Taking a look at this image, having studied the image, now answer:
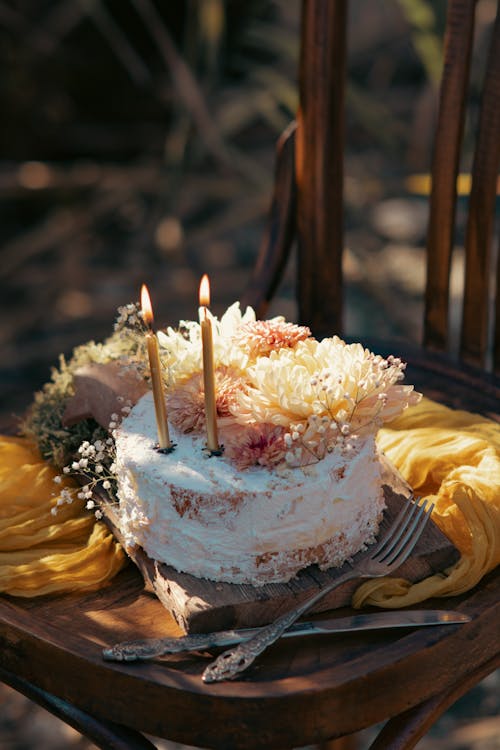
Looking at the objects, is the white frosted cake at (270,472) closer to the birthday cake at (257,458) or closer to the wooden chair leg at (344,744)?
the birthday cake at (257,458)

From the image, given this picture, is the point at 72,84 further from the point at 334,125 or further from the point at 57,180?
the point at 334,125

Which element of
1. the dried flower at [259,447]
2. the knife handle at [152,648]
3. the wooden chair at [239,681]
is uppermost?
the dried flower at [259,447]

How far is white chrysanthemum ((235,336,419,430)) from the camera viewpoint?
790 mm

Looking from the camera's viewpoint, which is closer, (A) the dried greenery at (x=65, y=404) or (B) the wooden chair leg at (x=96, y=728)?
(B) the wooden chair leg at (x=96, y=728)

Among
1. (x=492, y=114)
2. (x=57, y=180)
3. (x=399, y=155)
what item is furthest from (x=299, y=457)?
(x=399, y=155)

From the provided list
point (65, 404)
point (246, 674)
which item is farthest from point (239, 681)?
point (65, 404)

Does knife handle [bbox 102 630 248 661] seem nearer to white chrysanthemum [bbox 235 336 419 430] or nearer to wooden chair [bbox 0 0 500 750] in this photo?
wooden chair [bbox 0 0 500 750]

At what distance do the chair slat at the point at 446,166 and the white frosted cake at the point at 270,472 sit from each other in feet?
1.76

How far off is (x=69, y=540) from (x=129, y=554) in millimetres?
92

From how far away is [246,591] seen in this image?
795 mm

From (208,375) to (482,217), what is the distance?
0.67m

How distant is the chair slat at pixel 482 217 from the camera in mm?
1228

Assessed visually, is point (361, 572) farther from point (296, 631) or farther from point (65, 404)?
point (65, 404)

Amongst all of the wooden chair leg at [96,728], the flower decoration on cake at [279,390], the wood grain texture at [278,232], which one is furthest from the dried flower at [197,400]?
the wood grain texture at [278,232]
